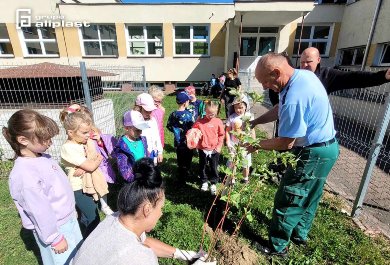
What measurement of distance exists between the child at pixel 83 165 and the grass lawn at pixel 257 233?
836 millimetres

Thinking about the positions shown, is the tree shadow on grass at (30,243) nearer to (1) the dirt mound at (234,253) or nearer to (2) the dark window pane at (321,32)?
(1) the dirt mound at (234,253)

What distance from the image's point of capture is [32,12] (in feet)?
47.9

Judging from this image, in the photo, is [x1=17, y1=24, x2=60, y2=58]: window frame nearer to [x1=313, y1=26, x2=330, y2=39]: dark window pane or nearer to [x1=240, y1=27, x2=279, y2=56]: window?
[x1=240, y1=27, x2=279, y2=56]: window

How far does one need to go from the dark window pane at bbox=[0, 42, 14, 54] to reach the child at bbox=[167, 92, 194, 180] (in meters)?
17.1

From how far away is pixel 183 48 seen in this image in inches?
619

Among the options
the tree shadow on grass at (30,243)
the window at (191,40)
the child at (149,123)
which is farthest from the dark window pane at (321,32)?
the tree shadow on grass at (30,243)

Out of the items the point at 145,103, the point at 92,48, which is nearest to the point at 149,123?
the point at 145,103

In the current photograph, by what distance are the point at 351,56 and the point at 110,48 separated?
49.4ft

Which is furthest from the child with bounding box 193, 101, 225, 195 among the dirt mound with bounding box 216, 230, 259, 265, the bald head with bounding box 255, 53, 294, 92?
the bald head with bounding box 255, 53, 294, 92

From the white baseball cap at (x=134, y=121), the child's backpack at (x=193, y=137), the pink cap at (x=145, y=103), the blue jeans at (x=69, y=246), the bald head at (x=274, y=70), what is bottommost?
the blue jeans at (x=69, y=246)

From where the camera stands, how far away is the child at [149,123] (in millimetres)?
3252

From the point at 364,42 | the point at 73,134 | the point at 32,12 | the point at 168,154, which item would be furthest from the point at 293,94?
the point at 32,12

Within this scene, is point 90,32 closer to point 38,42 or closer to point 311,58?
point 38,42

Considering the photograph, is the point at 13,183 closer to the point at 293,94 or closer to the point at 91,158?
the point at 91,158
